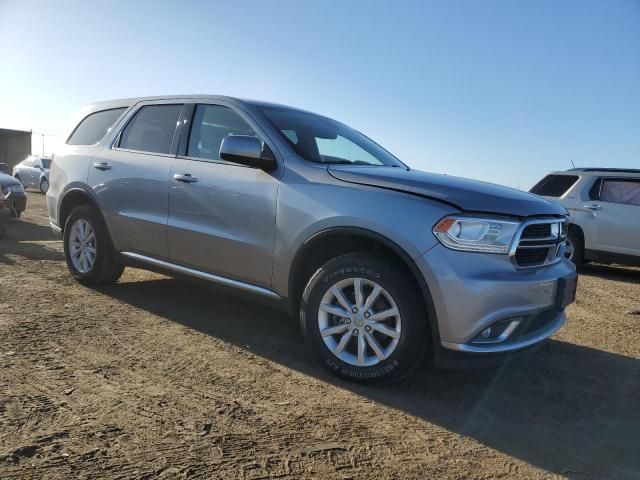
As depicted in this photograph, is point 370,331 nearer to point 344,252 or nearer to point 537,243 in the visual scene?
point 344,252

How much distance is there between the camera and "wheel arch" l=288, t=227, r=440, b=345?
3037 millimetres

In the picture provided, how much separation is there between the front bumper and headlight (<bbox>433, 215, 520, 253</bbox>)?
1.6 inches

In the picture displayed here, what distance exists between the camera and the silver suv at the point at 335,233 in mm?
2994

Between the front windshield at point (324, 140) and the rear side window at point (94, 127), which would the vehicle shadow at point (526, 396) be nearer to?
the front windshield at point (324, 140)

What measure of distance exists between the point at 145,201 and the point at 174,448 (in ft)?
8.54

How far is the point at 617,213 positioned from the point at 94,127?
7665mm

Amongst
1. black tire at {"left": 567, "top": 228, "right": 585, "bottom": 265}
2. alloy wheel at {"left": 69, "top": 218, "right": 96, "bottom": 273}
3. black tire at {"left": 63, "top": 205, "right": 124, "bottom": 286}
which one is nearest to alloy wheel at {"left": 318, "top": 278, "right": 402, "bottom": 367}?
black tire at {"left": 63, "top": 205, "right": 124, "bottom": 286}

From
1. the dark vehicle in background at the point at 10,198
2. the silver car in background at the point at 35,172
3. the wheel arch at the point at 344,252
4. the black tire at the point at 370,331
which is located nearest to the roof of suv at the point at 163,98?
the wheel arch at the point at 344,252

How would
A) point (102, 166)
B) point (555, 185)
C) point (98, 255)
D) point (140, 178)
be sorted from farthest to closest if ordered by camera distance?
point (555, 185) → point (98, 255) → point (102, 166) → point (140, 178)

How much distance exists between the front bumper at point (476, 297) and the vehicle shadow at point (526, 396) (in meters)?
0.40

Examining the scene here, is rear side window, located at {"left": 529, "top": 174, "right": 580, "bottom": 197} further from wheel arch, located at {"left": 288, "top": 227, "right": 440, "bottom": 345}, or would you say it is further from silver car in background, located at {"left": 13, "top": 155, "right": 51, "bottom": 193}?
silver car in background, located at {"left": 13, "top": 155, "right": 51, "bottom": 193}

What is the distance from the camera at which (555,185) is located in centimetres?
923

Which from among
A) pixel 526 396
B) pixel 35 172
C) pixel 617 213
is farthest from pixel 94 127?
pixel 35 172

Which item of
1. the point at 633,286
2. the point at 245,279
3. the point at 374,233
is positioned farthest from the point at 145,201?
the point at 633,286
